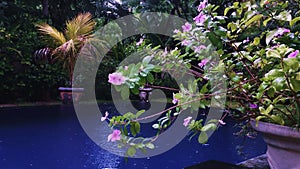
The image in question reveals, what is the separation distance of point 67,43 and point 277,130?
6.32 meters

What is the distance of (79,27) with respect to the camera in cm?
695

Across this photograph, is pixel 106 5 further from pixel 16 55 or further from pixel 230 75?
pixel 230 75

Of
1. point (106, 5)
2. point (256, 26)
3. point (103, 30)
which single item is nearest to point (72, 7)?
point (106, 5)

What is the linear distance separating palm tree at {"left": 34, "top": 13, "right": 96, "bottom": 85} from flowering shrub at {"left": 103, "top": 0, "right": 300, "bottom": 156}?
5.98 metres

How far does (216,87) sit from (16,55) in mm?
6764

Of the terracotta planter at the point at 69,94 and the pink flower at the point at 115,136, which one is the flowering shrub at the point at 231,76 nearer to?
the pink flower at the point at 115,136

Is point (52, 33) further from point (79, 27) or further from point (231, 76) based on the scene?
point (231, 76)

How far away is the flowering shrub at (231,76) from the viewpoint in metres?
0.74

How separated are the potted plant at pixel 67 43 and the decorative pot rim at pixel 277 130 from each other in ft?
20.4

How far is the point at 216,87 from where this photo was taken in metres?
1.00

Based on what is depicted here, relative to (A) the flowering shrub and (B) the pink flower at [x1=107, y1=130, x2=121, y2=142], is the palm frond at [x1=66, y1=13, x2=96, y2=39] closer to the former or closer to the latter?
(A) the flowering shrub

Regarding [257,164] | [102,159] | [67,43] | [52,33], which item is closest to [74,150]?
[102,159]

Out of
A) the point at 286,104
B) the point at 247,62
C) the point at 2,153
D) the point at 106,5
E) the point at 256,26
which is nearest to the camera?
the point at 286,104

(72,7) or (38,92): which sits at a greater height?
(72,7)
